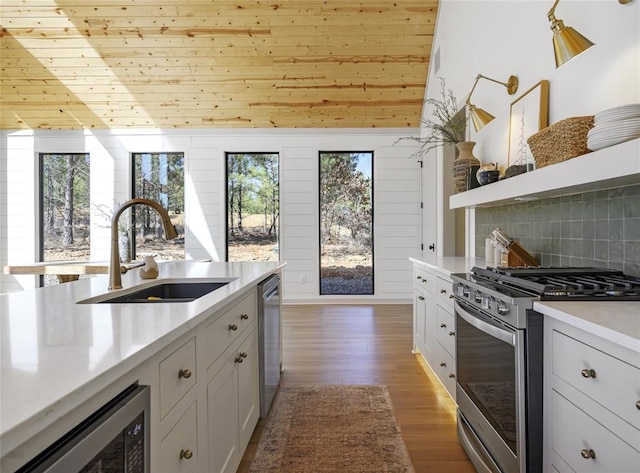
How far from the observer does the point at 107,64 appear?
447 cm

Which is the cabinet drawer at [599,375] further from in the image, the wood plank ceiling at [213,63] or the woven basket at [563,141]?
the wood plank ceiling at [213,63]

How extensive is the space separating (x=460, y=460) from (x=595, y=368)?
1.15m

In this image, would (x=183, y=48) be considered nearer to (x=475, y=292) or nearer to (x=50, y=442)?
(x=475, y=292)

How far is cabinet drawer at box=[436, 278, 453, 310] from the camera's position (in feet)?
7.61

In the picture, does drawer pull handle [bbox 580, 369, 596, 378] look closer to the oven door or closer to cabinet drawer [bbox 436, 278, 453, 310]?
the oven door

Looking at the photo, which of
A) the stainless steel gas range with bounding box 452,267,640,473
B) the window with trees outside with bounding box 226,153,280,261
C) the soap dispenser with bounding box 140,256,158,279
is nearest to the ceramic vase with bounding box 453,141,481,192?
the stainless steel gas range with bounding box 452,267,640,473

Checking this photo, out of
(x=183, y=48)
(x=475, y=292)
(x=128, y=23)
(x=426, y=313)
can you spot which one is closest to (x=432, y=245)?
(x=426, y=313)

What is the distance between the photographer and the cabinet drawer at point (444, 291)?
2.32m

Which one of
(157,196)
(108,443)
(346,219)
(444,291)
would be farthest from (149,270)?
(157,196)

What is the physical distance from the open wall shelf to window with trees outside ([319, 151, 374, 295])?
3.46m

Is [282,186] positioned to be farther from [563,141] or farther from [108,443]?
[108,443]

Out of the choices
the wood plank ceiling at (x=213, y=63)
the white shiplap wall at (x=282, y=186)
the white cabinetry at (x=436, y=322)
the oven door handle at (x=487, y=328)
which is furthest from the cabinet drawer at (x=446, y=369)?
the wood plank ceiling at (x=213, y=63)

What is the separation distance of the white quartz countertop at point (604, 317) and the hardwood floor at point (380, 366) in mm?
1093

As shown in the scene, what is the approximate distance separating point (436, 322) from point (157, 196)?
472 cm
